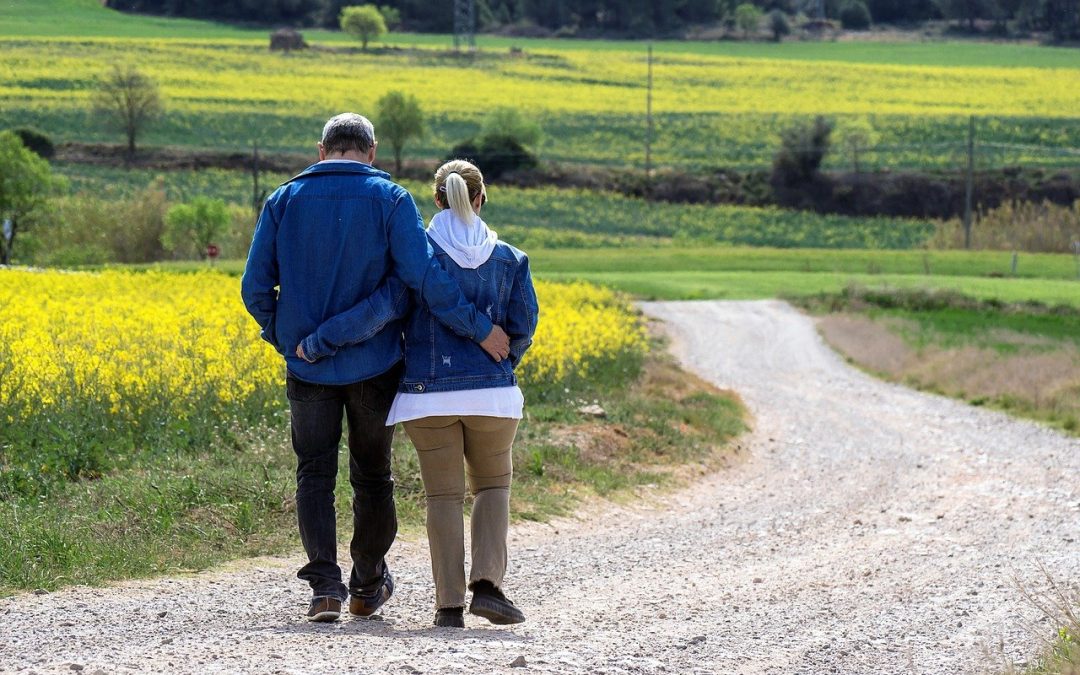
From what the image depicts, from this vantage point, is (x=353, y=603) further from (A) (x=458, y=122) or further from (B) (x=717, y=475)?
(A) (x=458, y=122)

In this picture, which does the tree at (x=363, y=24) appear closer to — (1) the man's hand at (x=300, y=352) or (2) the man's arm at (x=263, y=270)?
(2) the man's arm at (x=263, y=270)

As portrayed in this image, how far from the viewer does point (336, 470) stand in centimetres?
698

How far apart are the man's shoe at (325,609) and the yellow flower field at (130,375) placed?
4.01 meters

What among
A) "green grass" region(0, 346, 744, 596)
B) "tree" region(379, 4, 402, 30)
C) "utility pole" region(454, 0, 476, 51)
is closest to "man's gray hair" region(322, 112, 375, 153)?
"green grass" region(0, 346, 744, 596)

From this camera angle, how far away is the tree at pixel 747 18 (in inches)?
4759

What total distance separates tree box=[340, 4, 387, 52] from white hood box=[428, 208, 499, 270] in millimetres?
93913

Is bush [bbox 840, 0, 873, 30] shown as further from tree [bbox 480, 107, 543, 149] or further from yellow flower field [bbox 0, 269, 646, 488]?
yellow flower field [bbox 0, 269, 646, 488]

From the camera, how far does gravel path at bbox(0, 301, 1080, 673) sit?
600cm

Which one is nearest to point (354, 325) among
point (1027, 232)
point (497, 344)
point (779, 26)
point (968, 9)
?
point (497, 344)

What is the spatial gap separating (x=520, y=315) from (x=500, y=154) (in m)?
66.6

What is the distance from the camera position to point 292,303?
22.3 ft

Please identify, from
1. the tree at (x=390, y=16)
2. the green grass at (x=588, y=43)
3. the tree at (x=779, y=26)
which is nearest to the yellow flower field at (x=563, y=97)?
the green grass at (x=588, y=43)

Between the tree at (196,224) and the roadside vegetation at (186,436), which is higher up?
the roadside vegetation at (186,436)

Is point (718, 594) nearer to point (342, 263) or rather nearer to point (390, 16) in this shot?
point (342, 263)
